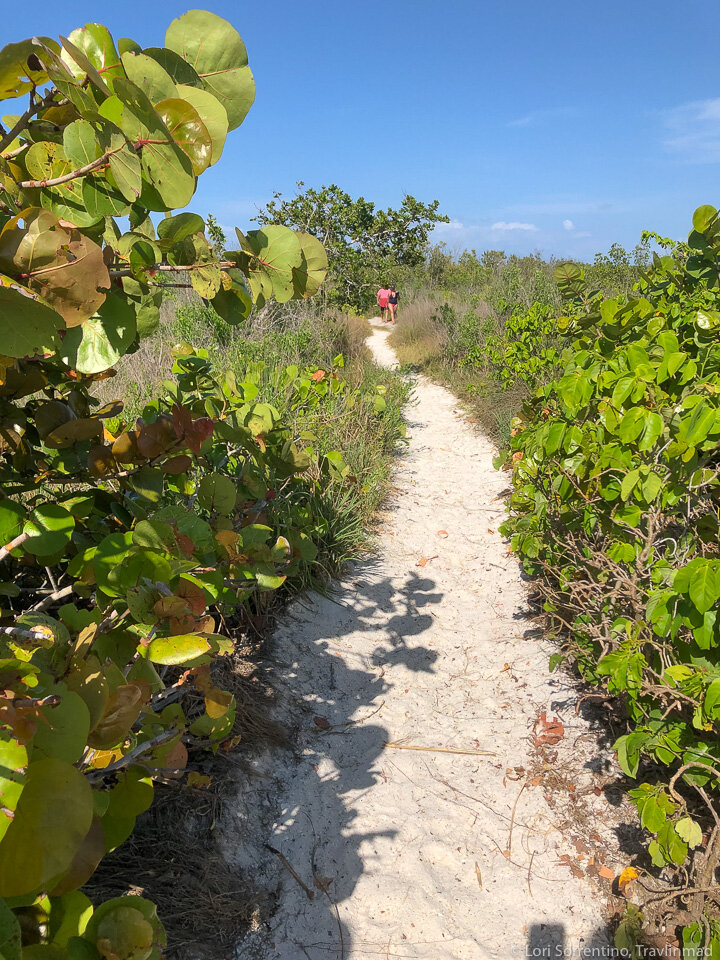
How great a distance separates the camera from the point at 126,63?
60 cm

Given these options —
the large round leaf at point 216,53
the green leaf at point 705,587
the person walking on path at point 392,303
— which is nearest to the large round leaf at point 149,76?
the large round leaf at point 216,53

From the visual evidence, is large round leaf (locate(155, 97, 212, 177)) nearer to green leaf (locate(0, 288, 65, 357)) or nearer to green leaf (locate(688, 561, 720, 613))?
green leaf (locate(0, 288, 65, 357))

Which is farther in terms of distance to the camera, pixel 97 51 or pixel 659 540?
pixel 659 540

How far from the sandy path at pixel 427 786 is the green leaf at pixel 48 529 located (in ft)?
4.44

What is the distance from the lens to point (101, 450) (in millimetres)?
1112

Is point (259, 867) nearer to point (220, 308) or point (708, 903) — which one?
point (708, 903)

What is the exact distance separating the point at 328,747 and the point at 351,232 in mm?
10332

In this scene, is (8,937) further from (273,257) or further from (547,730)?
(547,730)

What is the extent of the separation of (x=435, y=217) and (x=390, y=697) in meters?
12.3

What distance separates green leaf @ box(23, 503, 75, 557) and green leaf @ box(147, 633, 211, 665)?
0.35 metres

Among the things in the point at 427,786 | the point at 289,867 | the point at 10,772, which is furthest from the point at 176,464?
the point at 427,786

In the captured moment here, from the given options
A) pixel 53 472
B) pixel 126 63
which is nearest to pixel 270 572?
pixel 53 472

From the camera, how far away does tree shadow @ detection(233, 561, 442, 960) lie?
1698mm

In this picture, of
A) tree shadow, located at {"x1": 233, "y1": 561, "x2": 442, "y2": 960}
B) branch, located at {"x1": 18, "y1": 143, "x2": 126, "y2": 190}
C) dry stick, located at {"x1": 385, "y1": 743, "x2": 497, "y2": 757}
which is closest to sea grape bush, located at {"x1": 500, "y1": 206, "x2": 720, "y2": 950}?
dry stick, located at {"x1": 385, "y1": 743, "x2": 497, "y2": 757}
